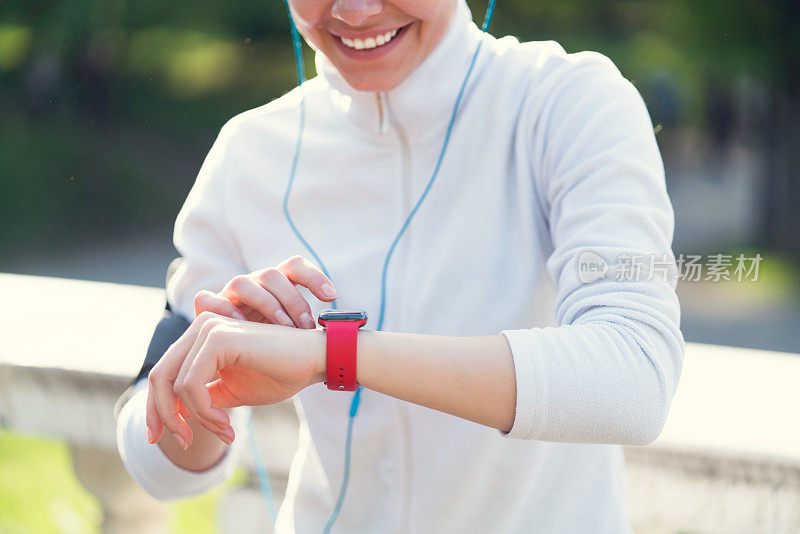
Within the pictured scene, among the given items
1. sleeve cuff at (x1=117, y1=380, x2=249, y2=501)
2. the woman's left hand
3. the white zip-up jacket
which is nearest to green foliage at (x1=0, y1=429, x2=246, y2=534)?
sleeve cuff at (x1=117, y1=380, x2=249, y2=501)

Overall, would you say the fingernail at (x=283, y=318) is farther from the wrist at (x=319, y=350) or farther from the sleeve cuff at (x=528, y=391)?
the sleeve cuff at (x=528, y=391)

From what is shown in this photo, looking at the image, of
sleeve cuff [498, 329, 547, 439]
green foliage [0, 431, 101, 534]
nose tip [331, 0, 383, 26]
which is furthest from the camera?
green foliage [0, 431, 101, 534]

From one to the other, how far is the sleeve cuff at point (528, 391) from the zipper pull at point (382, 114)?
41cm

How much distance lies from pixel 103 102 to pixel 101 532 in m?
9.55

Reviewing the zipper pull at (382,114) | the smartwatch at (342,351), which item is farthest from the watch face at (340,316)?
the zipper pull at (382,114)

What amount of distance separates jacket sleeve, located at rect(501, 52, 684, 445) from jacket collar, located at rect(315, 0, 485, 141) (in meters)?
0.15

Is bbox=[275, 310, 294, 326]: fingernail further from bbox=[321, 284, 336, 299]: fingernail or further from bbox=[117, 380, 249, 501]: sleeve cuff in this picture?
bbox=[117, 380, 249, 501]: sleeve cuff

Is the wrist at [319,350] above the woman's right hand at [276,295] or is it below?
below

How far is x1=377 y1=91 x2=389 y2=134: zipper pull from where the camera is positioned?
4.10ft

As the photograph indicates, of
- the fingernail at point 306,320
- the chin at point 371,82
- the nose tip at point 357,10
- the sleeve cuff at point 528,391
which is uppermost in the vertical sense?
the nose tip at point 357,10

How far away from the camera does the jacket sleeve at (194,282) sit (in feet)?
4.25

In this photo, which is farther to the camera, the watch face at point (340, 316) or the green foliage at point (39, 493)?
the green foliage at point (39, 493)

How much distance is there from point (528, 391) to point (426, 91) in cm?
46

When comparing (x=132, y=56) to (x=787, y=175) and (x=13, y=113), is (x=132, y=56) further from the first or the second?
(x=787, y=175)
